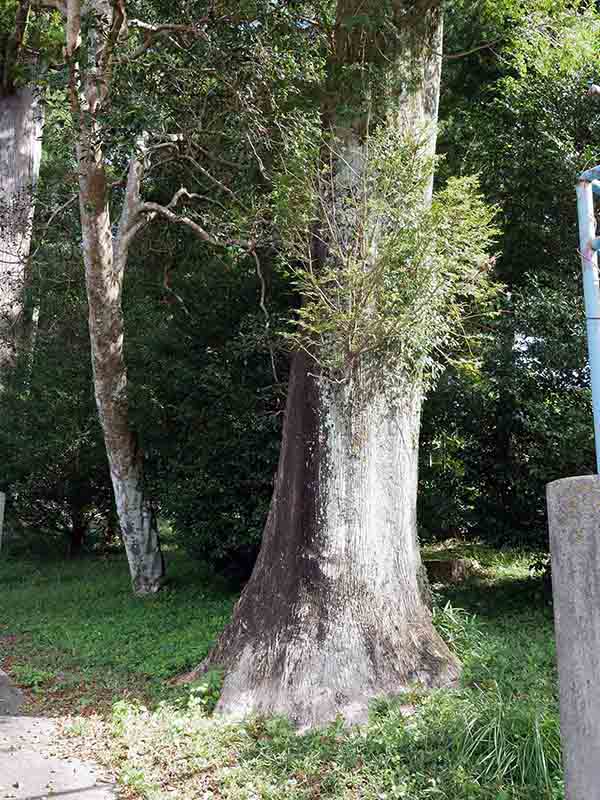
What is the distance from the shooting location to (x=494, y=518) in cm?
1038

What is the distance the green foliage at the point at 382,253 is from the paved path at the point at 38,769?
3.42 metres

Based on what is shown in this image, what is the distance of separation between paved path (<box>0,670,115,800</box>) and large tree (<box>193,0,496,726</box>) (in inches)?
49.8

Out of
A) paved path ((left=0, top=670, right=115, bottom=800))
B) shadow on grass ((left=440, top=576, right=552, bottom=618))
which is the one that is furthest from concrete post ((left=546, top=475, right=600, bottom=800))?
shadow on grass ((left=440, top=576, right=552, bottom=618))

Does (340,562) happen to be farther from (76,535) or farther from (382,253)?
(76,535)

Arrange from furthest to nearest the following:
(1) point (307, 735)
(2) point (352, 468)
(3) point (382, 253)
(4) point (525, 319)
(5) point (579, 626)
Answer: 1. (4) point (525, 319)
2. (2) point (352, 468)
3. (3) point (382, 253)
4. (1) point (307, 735)
5. (5) point (579, 626)

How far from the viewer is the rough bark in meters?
9.44

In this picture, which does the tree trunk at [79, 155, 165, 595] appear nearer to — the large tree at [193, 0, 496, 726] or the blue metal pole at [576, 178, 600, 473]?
the large tree at [193, 0, 496, 726]

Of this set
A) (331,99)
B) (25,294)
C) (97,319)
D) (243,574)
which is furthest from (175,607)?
(25,294)

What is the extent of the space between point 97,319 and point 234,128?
3.02 metres

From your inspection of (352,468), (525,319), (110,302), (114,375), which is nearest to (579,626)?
(352,468)

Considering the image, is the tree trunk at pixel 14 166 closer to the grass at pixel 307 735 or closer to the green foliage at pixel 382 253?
the grass at pixel 307 735

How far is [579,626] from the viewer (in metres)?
2.70

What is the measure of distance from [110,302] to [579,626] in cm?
906

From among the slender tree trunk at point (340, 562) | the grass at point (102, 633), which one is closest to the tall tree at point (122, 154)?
the grass at point (102, 633)
